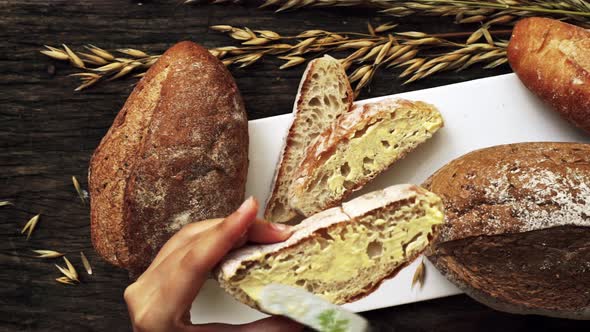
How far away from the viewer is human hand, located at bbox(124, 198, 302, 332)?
1.62 meters

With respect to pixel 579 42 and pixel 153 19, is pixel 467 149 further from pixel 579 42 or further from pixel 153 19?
pixel 153 19

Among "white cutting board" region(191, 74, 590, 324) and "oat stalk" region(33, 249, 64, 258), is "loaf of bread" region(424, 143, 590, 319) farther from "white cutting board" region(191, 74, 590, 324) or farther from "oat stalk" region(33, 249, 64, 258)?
"oat stalk" region(33, 249, 64, 258)

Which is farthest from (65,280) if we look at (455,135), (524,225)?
(524,225)

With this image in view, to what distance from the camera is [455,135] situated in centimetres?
222

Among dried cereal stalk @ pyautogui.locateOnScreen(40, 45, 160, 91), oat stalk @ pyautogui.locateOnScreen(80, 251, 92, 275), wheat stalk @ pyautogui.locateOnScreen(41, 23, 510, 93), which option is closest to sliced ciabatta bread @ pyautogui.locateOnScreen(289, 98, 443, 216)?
wheat stalk @ pyautogui.locateOnScreen(41, 23, 510, 93)

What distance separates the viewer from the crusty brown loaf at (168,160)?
1949mm

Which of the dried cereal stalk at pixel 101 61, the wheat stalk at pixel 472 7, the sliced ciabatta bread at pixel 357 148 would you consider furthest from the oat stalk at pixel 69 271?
the wheat stalk at pixel 472 7

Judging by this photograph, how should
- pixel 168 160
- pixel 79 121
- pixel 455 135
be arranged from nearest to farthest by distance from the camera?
1. pixel 168 160
2. pixel 455 135
3. pixel 79 121

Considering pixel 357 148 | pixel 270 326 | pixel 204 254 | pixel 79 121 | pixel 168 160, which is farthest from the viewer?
pixel 79 121

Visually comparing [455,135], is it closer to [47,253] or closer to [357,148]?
[357,148]

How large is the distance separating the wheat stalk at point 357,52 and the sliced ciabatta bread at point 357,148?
192 millimetres

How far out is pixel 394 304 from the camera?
2.21 metres

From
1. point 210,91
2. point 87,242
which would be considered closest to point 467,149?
point 210,91

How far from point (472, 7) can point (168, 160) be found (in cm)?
122
